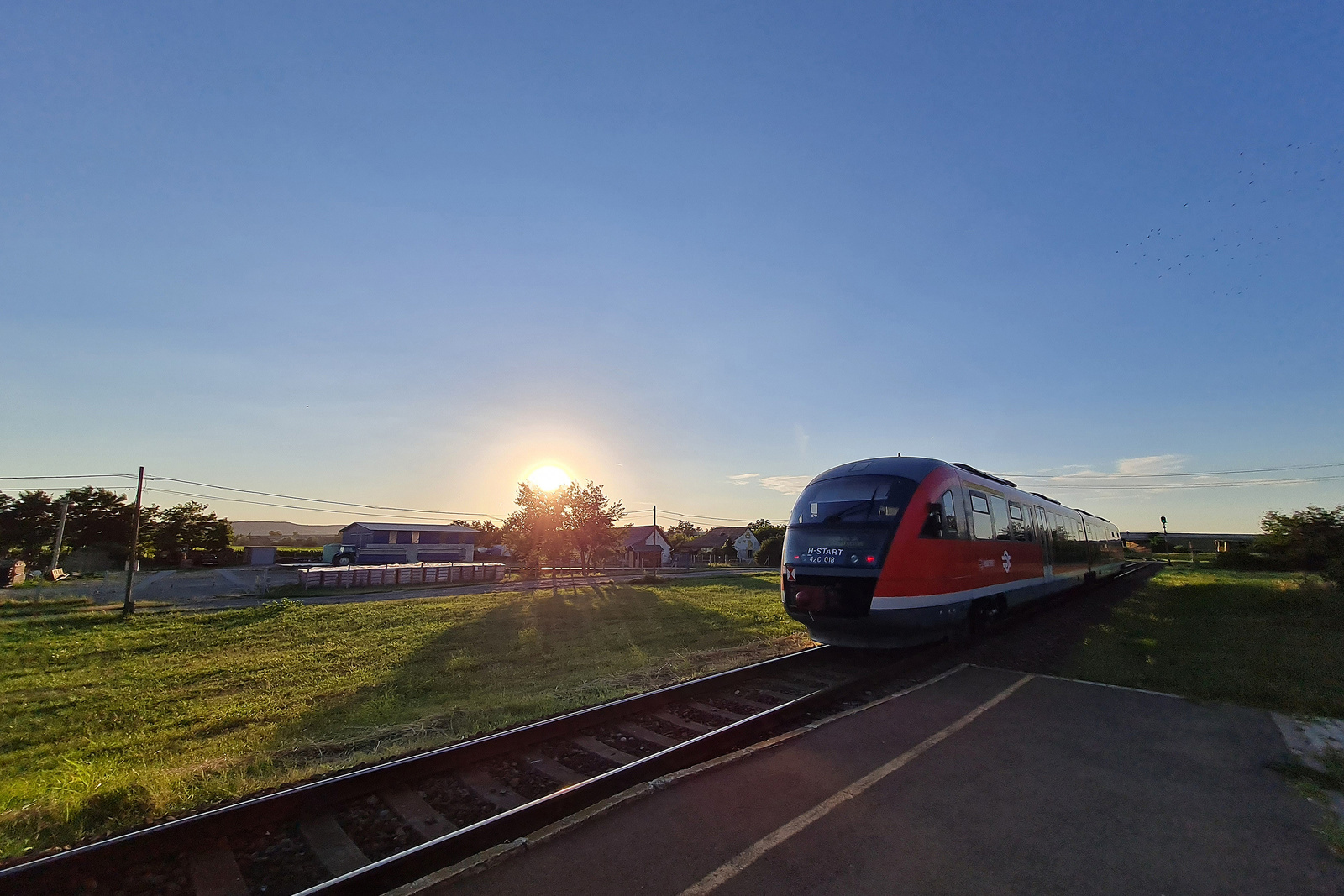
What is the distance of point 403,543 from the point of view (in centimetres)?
6175

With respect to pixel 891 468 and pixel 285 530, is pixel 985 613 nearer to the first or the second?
pixel 891 468

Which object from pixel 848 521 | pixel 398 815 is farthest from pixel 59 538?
pixel 848 521

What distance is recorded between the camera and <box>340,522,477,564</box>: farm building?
60.0 m

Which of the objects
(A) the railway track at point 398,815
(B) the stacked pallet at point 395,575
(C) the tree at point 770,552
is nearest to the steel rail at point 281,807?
(A) the railway track at point 398,815

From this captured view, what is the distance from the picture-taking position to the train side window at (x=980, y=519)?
1083cm

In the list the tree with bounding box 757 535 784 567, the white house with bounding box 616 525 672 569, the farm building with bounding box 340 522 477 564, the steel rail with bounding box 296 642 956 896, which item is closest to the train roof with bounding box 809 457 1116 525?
the steel rail with bounding box 296 642 956 896

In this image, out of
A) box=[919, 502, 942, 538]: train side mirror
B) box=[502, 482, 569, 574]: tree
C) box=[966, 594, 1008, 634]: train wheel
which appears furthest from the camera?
box=[502, 482, 569, 574]: tree

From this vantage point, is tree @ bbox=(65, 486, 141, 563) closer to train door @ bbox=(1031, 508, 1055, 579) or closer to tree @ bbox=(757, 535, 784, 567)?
tree @ bbox=(757, 535, 784, 567)

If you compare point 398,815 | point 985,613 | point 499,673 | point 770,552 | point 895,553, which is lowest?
point 499,673

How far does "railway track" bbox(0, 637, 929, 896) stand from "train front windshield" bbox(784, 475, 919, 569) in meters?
2.96

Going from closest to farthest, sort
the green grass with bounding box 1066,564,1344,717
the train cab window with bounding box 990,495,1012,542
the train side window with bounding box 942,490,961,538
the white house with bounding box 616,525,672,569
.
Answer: the green grass with bounding box 1066,564,1344,717 < the train side window with bounding box 942,490,961,538 < the train cab window with bounding box 990,495,1012,542 < the white house with bounding box 616,525,672,569

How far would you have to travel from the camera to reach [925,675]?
8.94 meters

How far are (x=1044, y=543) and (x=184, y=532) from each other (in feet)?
236

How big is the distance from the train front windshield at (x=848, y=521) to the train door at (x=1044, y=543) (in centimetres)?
743
